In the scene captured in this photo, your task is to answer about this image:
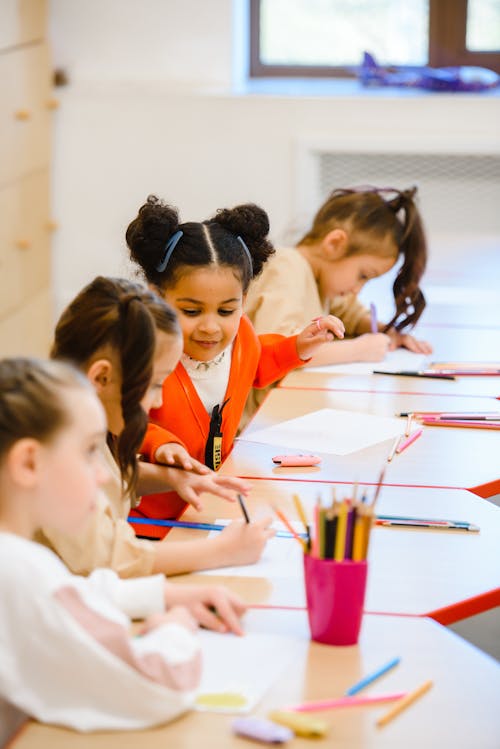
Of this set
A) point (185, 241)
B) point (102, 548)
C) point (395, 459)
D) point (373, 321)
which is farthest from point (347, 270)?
point (102, 548)

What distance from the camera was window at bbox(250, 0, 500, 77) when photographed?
16.1ft

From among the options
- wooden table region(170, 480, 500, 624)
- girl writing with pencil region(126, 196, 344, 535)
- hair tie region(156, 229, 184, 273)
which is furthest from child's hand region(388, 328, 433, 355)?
wooden table region(170, 480, 500, 624)

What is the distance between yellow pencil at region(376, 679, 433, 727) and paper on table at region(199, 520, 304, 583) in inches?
12.6

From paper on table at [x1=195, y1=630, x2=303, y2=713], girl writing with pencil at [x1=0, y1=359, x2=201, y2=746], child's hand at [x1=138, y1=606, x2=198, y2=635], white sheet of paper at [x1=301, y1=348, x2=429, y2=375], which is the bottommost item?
white sheet of paper at [x1=301, y1=348, x2=429, y2=375]

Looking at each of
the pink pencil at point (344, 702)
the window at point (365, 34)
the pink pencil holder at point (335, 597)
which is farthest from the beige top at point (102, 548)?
the window at point (365, 34)

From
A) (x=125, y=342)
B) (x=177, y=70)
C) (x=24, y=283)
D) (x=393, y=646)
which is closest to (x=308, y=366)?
(x=125, y=342)

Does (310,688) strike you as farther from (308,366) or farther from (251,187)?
(251,187)

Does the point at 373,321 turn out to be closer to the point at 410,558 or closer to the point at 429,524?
the point at 429,524

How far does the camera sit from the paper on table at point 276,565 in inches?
56.9

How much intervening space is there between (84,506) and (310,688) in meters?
0.30

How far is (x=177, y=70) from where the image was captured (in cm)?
486

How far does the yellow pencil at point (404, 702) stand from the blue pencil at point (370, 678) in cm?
5

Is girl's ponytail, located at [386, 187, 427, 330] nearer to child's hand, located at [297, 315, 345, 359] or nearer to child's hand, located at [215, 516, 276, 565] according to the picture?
child's hand, located at [297, 315, 345, 359]

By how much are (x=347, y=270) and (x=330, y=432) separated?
0.91 meters
